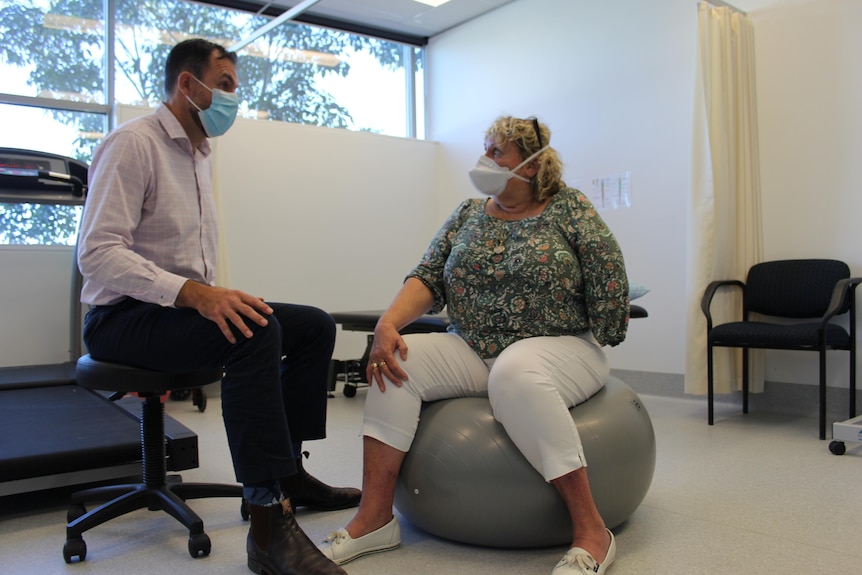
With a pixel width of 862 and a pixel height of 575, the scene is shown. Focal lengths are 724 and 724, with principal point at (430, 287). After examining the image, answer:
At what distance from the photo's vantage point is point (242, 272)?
5277mm

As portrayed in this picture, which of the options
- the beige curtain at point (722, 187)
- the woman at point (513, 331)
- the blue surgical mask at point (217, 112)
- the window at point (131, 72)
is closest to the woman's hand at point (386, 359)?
the woman at point (513, 331)

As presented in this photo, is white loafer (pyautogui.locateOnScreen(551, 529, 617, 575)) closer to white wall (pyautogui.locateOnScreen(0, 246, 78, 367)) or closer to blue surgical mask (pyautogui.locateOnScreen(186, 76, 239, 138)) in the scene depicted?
blue surgical mask (pyautogui.locateOnScreen(186, 76, 239, 138))

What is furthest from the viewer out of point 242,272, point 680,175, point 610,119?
point 242,272

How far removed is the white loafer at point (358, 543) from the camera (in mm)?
1840

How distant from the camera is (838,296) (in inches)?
130

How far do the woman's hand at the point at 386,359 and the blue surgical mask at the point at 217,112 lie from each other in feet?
2.48

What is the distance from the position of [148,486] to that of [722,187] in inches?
123

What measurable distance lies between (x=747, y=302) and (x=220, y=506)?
2874 millimetres

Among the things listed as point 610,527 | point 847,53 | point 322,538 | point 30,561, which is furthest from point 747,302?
point 30,561

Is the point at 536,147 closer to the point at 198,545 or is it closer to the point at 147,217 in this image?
the point at 147,217

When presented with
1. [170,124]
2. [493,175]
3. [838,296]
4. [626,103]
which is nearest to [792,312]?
[838,296]

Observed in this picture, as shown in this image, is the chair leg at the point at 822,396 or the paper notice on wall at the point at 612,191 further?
the paper notice on wall at the point at 612,191

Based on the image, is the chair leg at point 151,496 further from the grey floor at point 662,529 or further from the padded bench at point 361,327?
the padded bench at point 361,327

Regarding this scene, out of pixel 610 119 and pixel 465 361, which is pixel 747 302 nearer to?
pixel 610 119
